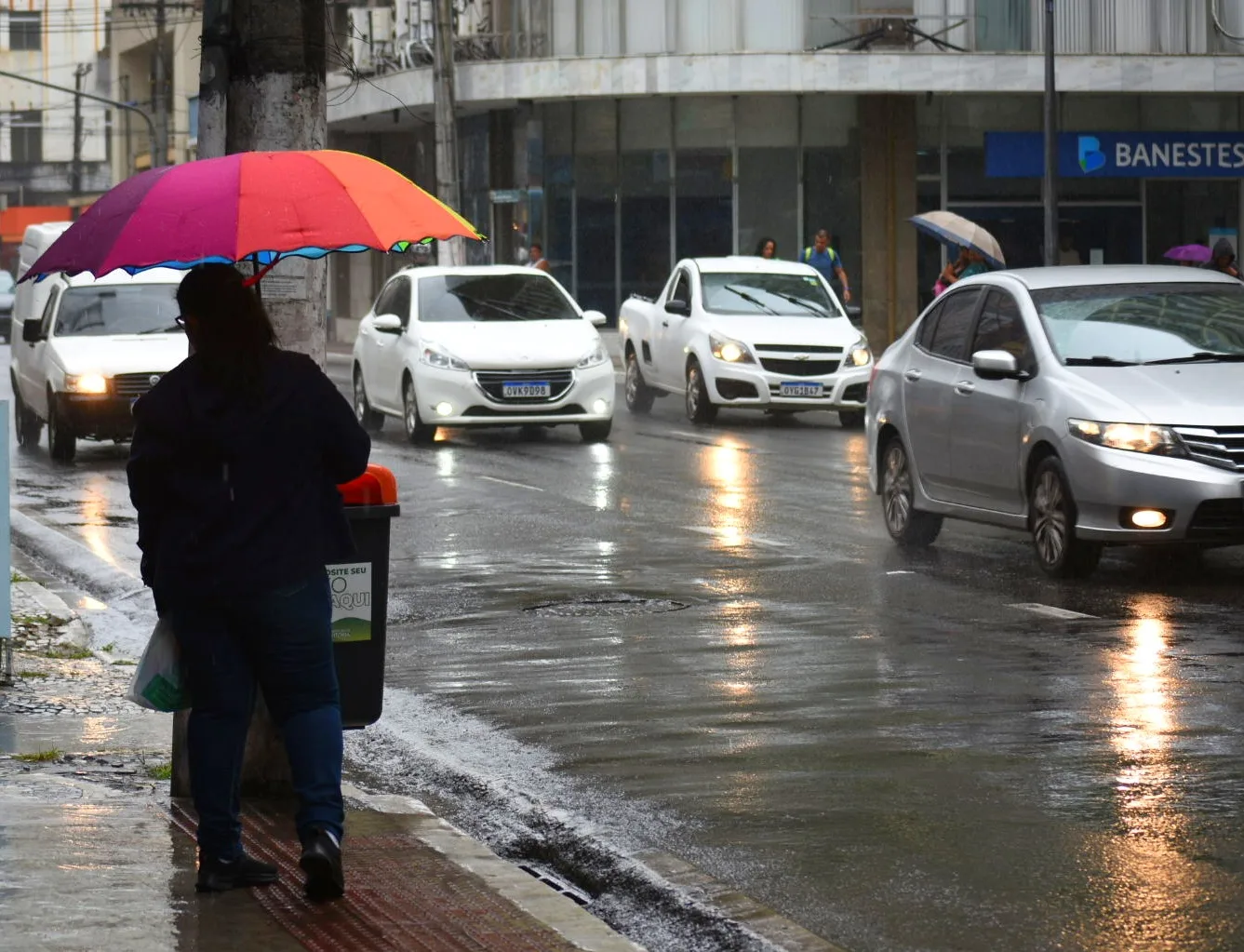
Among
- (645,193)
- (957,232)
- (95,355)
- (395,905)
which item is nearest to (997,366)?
(395,905)

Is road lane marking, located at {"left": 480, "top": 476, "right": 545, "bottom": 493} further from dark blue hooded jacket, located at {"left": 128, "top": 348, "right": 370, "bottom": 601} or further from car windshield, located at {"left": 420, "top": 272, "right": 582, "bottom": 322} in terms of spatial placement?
dark blue hooded jacket, located at {"left": 128, "top": 348, "right": 370, "bottom": 601}

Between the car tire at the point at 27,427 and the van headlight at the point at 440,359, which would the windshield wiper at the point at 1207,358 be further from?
the car tire at the point at 27,427

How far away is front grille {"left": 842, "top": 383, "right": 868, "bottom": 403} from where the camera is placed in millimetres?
25641

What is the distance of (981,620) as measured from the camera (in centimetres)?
1133

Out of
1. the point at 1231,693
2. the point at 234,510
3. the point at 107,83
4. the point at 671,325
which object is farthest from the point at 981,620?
the point at 107,83

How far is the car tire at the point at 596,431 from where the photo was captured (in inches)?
931

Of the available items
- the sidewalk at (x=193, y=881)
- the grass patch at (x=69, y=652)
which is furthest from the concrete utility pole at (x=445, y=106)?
the sidewalk at (x=193, y=881)

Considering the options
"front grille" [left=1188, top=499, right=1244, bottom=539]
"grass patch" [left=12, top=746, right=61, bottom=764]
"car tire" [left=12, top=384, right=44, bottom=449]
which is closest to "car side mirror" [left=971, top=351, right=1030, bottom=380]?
"front grille" [left=1188, top=499, right=1244, bottom=539]

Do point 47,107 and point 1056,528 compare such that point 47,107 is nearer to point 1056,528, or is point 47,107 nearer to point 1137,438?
point 1056,528

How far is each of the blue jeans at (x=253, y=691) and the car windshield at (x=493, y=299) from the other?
17950mm

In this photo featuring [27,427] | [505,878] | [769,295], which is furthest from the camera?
[769,295]

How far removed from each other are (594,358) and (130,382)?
4.45m

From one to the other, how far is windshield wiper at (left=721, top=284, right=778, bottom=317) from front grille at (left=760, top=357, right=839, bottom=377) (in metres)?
1.03

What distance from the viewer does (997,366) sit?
1287cm
